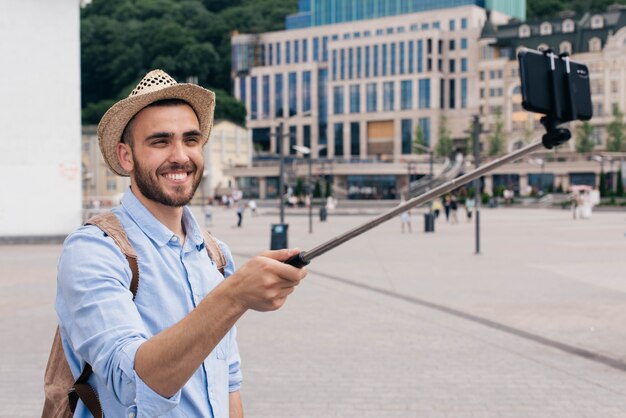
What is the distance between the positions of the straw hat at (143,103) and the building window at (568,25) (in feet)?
355

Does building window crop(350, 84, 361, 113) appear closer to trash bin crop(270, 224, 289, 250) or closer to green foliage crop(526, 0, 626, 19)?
green foliage crop(526, 0, 626, 19)

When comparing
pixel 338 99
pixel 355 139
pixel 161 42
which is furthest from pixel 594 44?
pixel 161 42

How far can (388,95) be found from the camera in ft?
372

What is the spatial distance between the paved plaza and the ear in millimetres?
4327

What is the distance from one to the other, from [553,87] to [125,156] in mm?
1274

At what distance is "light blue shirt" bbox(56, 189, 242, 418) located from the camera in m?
1.96

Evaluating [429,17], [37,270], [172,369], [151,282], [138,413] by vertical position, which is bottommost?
[37,270]

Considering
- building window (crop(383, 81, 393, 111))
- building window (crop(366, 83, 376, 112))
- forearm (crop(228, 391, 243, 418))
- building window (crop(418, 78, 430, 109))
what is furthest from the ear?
building window (crop(366, 83, 376, 112))

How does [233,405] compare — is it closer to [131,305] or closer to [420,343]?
[131,305]

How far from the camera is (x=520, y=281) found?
591 inches

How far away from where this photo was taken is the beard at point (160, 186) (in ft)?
7.69

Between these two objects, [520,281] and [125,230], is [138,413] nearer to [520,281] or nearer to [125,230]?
[125,230]

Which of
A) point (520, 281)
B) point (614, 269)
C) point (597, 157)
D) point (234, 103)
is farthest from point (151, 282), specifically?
point (234, 103)

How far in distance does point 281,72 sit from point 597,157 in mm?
55708
